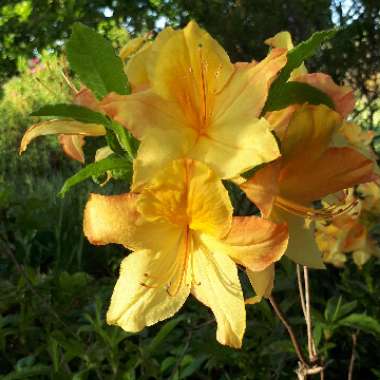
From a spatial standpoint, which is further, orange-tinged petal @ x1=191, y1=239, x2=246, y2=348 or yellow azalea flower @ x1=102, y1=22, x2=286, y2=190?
orange-tinged petal @ x1=191, y1=239, x2=246, y2=348

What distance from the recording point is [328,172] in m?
0.71

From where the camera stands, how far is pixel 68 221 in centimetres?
356

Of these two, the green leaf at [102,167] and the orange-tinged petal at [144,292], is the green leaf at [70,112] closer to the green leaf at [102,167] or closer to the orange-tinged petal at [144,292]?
the green leaf at [102,167]

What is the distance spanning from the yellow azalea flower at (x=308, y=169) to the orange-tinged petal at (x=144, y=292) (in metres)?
0.14

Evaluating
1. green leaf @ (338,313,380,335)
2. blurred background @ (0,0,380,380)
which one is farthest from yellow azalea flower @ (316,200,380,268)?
green leaf @ (338,313,380,335)

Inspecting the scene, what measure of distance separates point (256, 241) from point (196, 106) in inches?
6.1

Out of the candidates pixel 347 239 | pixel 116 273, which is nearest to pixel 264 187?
pixel 347 239

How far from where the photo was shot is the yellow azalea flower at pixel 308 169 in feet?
2.22

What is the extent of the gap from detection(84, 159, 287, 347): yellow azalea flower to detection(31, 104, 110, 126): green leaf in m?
0.09

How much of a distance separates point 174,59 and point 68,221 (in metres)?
2.94

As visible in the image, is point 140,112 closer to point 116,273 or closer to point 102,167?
point 102,167

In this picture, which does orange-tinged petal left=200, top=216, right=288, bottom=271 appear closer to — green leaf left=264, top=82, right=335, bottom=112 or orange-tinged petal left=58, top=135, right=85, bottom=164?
green leaf left=264, top=82, right=335, bottom=112

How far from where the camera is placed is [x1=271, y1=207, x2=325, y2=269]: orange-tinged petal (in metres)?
0.77

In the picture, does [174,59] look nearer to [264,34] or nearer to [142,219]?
[142,219]
